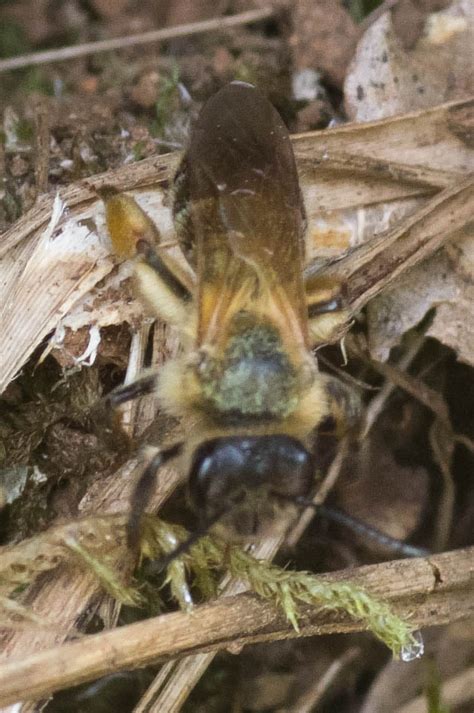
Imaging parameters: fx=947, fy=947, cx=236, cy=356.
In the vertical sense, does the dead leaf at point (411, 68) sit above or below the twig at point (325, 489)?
above

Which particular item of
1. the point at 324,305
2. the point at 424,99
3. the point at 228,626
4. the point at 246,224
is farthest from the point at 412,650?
the point at 424,99

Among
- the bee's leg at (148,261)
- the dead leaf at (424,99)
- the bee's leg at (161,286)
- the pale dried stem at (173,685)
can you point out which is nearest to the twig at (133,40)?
the dead leaf at (424,99)

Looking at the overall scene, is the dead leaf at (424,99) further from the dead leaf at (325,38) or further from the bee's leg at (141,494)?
the bee's leg at (141,494)

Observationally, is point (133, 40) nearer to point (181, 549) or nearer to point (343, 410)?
point (343, 410)

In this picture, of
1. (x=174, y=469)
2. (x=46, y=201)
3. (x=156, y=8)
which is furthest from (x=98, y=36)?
(x=174, y=469)

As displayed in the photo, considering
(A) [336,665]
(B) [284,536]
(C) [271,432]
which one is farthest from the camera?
(A) [336,665]

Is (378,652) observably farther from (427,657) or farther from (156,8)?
(156,8)

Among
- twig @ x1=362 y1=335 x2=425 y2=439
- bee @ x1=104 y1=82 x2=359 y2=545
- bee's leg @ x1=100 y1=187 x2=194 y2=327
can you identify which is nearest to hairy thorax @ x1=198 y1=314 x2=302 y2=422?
bee @ x1=104 y1=82 x2=359 y2=545

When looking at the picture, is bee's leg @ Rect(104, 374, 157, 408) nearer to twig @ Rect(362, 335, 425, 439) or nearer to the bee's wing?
the bee's wing
